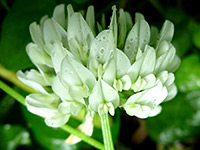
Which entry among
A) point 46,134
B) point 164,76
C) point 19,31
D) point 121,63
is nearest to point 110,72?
point 121,63

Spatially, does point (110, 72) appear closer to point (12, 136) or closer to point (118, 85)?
point (118, 85)

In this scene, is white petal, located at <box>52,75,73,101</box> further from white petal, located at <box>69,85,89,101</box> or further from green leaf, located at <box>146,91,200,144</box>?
green leaf, located at <box>146,91,200,144</box>

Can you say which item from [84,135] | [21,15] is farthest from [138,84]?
[21,15]

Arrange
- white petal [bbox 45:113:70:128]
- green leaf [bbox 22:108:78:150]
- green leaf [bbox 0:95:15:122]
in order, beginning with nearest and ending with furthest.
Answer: white petal [bbox 45:113:70:128]
green leaf [bbox 22:108:78:150]
green leaf [bbox 0:95:15:122]

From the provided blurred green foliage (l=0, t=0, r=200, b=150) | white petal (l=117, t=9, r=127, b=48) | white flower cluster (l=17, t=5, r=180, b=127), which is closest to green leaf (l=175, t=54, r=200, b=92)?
blurred green foliage (l=0, t=0, r=200, b=150)

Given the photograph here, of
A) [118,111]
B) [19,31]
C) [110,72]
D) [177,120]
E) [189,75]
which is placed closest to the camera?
[110,72]

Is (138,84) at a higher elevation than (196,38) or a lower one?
higher
